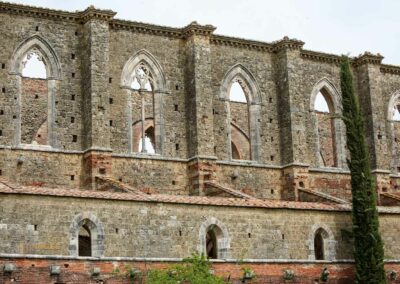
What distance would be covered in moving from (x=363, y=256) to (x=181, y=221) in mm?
5688

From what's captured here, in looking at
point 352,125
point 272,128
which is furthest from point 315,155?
point 352,125

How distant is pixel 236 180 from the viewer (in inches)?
1222

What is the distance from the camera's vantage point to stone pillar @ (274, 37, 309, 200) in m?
31.7

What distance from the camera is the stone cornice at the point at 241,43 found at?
105 ft

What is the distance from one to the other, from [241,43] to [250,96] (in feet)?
6.30

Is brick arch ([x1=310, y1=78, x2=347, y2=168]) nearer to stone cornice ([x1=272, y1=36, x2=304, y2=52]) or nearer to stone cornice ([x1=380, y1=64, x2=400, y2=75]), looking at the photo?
stone cornice ([x1=272, y1=36, x2=304, y2=52])

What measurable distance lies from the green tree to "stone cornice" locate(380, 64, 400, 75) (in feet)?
49.5

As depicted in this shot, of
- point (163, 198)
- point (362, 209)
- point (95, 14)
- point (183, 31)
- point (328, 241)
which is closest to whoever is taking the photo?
point (163, 198)

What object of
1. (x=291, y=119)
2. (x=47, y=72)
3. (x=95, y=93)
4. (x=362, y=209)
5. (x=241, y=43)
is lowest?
(x=362, y=209)

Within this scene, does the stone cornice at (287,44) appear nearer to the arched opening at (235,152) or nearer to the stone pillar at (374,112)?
the stone pillar at (374,112)

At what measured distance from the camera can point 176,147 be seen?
99.7 feet

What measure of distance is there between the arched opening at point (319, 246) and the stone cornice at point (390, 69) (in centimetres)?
1071

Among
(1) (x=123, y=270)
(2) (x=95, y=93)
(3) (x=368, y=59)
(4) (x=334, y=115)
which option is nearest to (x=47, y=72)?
(2) (x=95, y=93)

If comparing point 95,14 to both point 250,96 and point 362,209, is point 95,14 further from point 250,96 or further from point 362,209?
point 362,209
